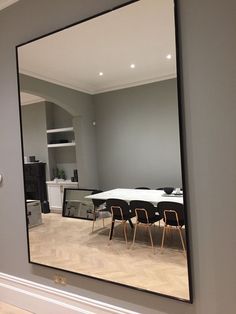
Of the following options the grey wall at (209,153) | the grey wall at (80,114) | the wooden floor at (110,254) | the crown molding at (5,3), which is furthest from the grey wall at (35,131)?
the grey wall at (209,153)

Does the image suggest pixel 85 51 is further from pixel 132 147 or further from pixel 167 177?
pixel 167 177

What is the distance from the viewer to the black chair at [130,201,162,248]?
1904mm

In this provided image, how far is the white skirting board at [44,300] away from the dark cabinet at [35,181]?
31.5 inches

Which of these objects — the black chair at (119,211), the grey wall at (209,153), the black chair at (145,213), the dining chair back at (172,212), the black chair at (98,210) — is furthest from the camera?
the black chair at (98,210)

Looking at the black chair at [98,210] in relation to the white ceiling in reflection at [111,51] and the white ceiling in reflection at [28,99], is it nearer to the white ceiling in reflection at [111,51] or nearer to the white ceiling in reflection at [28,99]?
the white ceiling in reflection at [111,51]

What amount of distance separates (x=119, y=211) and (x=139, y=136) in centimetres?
61

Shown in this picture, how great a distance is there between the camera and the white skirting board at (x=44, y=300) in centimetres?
206

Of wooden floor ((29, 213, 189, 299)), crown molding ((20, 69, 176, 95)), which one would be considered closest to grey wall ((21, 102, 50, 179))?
crown molding ((20, 69, 176, 95))

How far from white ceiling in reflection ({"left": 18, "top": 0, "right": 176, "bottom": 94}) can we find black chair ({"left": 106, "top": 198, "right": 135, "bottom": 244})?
90 cm

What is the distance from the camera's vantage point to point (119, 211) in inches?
81.9

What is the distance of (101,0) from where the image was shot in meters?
1.94

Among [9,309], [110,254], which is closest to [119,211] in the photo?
[110,254]

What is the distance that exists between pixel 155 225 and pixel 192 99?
0.92m

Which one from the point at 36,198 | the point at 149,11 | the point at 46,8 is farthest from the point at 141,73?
the point at 36,198
